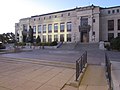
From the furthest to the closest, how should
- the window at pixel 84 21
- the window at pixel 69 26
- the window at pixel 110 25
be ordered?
1. the window at pixel 69 26
2. the window at pixel 84 21
3. the window at pixel 110 25

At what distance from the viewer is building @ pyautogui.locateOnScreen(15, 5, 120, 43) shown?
145 ft

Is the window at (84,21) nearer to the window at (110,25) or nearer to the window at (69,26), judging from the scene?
the window at (69,26)

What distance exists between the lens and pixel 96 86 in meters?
6.34

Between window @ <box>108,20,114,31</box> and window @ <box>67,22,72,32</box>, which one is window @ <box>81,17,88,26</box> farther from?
→ window @ <box>108,20,114,31</box>

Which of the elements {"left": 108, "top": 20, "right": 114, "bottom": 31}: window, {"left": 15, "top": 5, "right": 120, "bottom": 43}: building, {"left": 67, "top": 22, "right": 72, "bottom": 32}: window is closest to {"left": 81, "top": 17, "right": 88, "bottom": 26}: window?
{"left": 15, "top": 5, "right": 120, "bottom": 43}: building

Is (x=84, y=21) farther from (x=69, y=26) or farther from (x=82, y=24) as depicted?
(x=69, y=26)

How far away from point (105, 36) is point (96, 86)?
134 feet

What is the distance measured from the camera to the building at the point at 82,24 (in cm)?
4425

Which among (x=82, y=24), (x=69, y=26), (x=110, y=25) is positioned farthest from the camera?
(x=69, y=26)

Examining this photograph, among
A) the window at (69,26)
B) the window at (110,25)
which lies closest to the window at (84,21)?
the window at (69,26)

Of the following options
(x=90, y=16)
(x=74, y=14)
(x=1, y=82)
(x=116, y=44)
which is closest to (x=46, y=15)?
(x=74, y=14)

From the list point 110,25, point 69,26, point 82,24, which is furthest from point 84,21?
point 110,25

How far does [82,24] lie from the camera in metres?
47.1

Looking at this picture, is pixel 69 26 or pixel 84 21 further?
pixel 69 26
